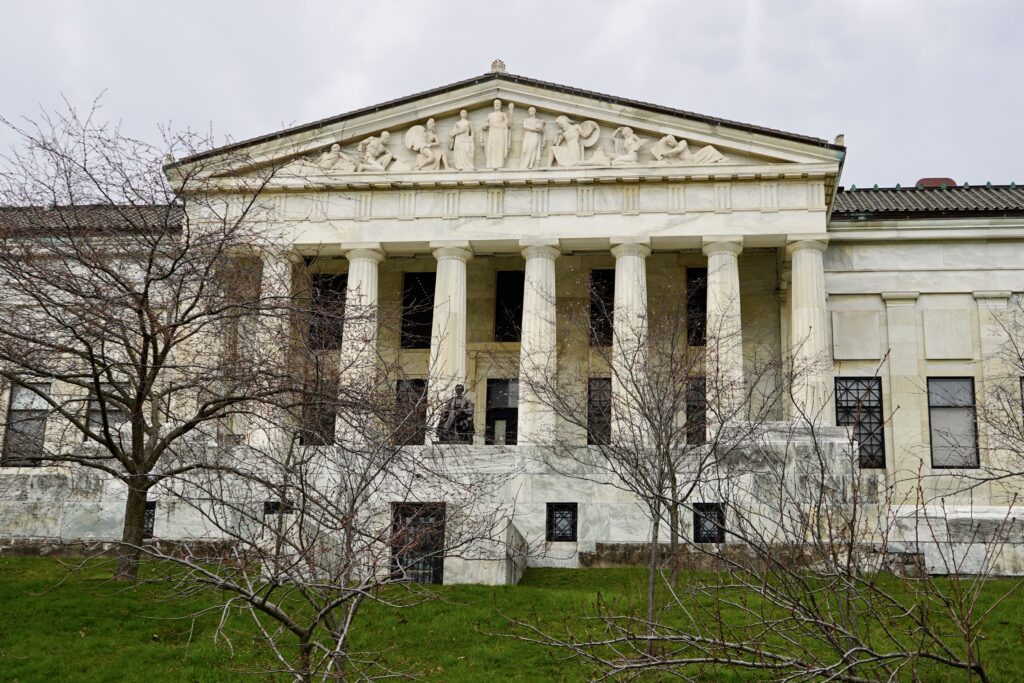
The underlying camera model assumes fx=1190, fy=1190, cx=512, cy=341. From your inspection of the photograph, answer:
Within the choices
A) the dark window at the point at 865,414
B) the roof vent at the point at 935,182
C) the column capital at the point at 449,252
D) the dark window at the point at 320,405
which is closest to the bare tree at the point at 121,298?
the dark window at the point at 320,405

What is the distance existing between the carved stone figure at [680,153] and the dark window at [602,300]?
4560 millimetres

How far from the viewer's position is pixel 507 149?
3812cm

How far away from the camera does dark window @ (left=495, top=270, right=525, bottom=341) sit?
4159 cm

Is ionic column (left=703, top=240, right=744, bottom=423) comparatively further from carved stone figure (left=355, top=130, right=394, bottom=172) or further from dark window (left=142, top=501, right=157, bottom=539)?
dark window (left=142, top=501, right=157, bottom=539)

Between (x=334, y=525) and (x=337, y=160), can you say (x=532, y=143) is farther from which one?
(x=334, y=525)

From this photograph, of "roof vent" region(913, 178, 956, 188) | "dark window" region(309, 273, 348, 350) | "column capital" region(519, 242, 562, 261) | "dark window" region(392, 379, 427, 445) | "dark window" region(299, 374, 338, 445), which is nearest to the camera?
"dark window" region(392, 379, 427, 445)

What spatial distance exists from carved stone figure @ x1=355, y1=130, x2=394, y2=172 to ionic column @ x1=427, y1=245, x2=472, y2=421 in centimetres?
343

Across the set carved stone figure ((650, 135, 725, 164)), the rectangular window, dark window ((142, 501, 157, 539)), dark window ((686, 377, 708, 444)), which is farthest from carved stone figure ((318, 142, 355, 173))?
the rectangular window

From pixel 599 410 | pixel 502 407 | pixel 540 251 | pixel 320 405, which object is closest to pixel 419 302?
pixel 502 407

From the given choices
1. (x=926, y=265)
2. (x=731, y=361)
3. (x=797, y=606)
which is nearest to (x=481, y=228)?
(x=731, y=361)

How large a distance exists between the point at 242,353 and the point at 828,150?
22.0m

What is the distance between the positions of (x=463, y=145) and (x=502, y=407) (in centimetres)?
926

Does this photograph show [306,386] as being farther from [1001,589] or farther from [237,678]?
[1001,589]

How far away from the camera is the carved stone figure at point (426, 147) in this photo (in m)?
38.3
